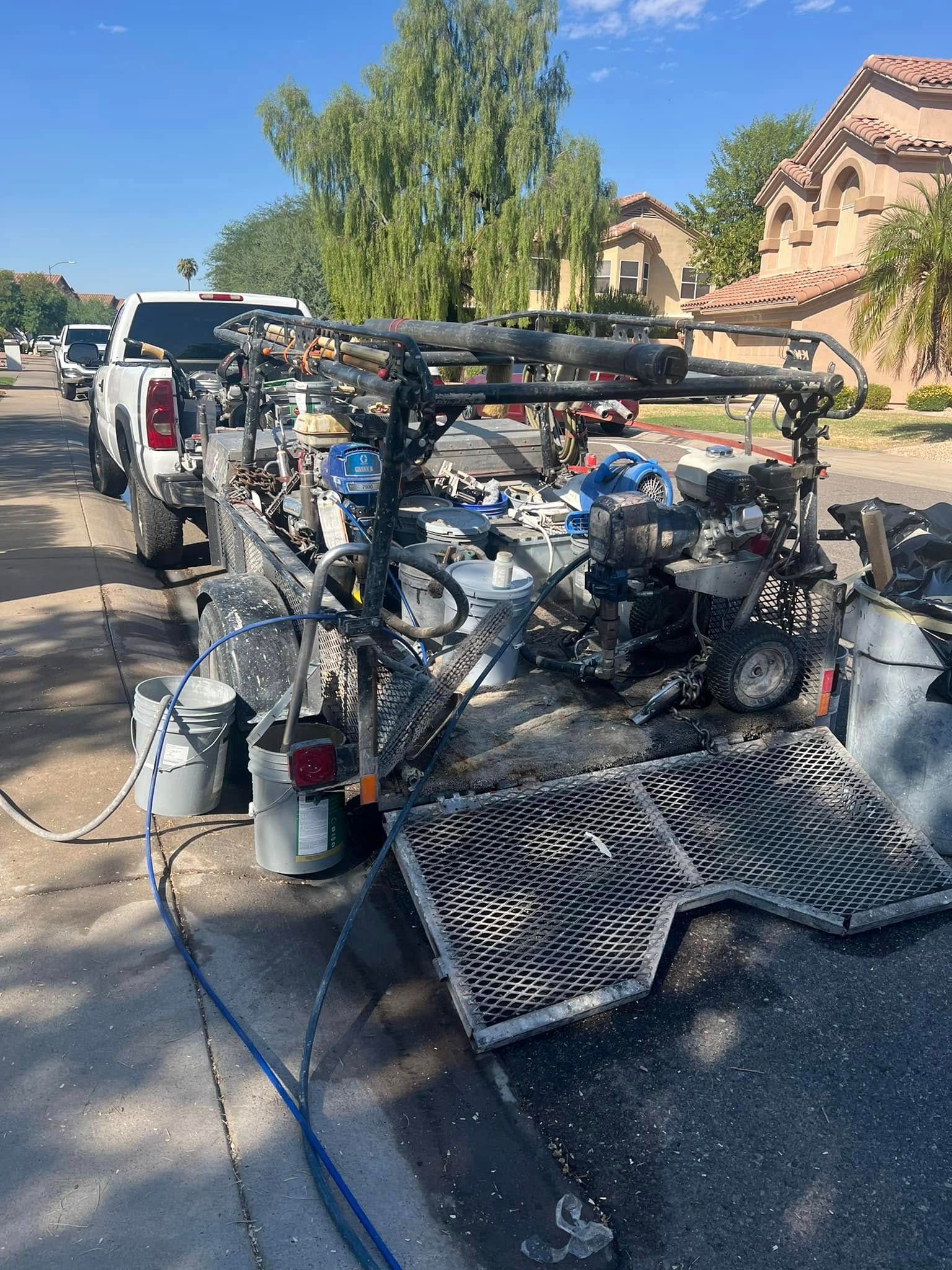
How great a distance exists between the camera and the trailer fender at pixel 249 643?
4035 millimetres

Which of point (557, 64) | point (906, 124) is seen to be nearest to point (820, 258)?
point (906, 124)

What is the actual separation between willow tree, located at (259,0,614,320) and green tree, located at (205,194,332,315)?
7223 millimetres

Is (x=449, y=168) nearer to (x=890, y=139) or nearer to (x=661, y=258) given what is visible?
(x=890, y=139)

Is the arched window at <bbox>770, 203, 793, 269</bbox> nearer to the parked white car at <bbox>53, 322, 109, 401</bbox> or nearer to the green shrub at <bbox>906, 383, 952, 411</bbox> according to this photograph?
the green shrub at <bbox>906, 383, 952, 411</bbox>

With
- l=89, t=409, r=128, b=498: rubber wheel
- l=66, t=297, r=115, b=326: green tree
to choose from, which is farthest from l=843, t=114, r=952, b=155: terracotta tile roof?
l=66, t=297, r=115, b=326: green tree

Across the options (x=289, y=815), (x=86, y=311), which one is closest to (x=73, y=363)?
(x=289, y=815)

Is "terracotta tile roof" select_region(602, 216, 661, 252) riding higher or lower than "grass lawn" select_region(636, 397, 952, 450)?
higher

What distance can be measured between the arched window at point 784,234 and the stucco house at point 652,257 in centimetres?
862

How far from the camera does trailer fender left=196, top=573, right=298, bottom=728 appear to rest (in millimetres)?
4035

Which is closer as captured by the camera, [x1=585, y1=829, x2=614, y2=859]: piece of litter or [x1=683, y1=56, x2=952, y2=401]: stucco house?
[x1=585, y1=829, x2=614, y2=859]: piece of litter

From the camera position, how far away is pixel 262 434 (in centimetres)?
564

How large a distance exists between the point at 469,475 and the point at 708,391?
8.55 ft

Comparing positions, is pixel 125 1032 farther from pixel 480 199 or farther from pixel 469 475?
pixel 480 199

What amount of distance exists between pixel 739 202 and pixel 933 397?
24702 mm
